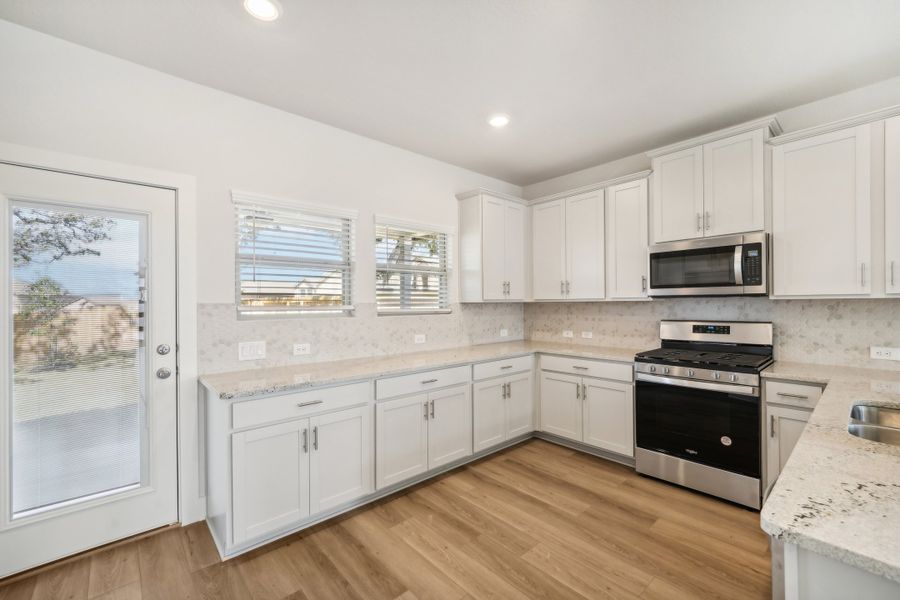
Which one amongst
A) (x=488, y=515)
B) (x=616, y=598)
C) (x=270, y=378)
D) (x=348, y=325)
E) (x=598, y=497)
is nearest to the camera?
(x=616, y=598)

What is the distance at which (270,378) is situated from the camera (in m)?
2.37

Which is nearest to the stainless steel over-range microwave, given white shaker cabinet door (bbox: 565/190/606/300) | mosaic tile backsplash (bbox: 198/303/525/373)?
white shaker cabinet door (bbox: 565/190/606/300)

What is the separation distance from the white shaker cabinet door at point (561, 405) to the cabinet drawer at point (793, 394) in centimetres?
134

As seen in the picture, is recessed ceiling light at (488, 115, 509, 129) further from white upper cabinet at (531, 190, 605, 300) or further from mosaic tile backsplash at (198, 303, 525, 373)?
mosaic tile backsplash at (198, 303, 525, 373)

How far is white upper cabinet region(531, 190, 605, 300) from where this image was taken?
12.1ft

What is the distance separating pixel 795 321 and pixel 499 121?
2625mm

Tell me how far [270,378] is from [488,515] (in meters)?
1.60

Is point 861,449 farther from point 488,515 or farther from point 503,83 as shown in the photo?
point 503,83

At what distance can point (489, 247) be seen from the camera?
3904 mm

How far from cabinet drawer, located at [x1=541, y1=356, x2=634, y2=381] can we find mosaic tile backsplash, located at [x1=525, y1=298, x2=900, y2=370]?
0.63 m

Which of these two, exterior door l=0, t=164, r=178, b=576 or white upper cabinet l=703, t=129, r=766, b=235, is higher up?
white upper cabinet l=703, t=129, r=766, b=235

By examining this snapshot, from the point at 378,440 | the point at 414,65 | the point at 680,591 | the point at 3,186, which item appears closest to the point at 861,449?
the point at 680,591

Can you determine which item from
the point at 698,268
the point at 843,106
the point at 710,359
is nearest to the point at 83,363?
the point at 710,359

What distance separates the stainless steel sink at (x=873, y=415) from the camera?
67.9 inches
